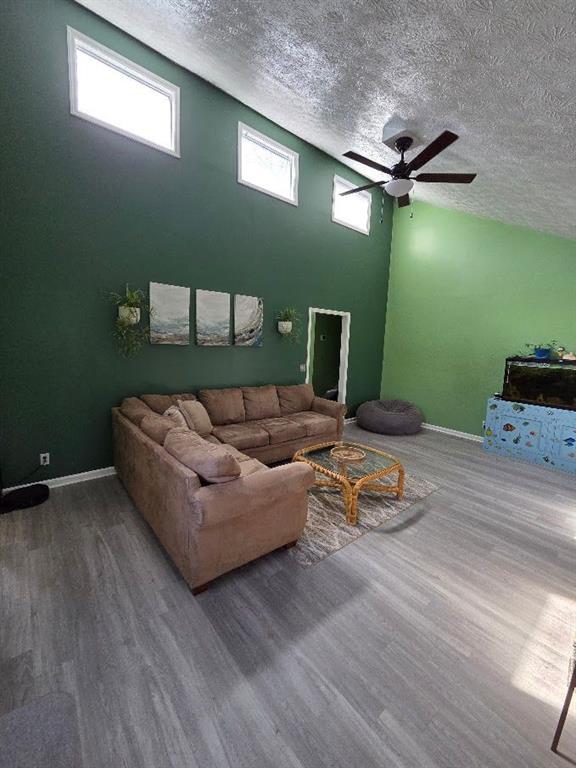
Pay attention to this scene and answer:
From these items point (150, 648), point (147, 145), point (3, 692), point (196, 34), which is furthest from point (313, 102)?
point (3, 692)

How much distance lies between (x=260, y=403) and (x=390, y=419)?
238 cm

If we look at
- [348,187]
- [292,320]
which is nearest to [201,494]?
[292,320]

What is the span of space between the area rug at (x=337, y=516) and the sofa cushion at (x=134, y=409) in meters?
1.73

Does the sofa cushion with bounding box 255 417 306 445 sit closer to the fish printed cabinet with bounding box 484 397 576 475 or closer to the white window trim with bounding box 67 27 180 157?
the fish printed cabinet with bounding box 484 397 576 475

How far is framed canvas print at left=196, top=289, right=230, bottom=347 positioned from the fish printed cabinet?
405cm

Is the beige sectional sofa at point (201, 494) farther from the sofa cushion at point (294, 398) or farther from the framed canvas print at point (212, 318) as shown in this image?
the sofa cushion at point (294, 398)

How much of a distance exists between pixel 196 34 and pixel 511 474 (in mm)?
5676

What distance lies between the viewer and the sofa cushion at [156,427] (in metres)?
2.46

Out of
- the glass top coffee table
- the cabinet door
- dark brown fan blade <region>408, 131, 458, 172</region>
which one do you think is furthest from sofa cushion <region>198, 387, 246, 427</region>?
the cabinet door

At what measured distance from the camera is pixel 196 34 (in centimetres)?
284

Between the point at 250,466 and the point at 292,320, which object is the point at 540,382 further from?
the point at 250,466

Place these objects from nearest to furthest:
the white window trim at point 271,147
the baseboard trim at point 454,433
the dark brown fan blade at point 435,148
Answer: the dark brown fan blade at point 435,148, the white window trim at point 271,147, the baseboard trim at point 454,433

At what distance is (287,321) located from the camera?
4.79m

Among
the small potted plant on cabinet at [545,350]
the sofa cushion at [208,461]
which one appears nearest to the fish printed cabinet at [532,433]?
the small potted plant on cabinet at [545,350]
